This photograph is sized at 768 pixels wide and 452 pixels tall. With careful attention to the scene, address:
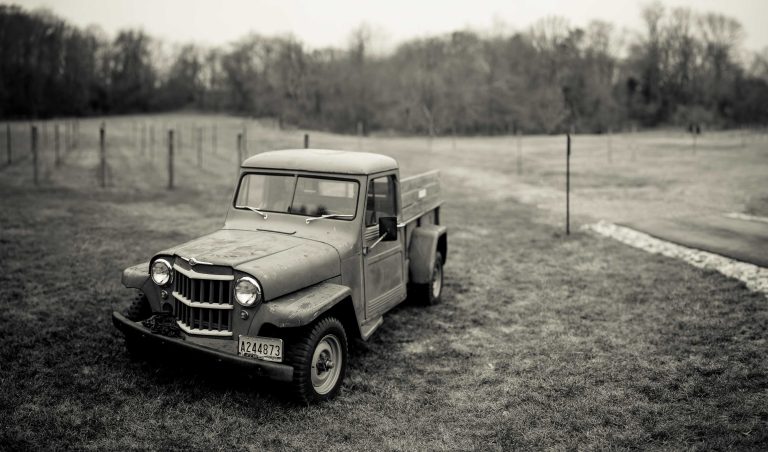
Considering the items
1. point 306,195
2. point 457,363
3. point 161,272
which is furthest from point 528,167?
point 161,272

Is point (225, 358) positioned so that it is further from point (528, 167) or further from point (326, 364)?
point (528, 167)

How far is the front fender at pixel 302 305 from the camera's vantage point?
455 cm

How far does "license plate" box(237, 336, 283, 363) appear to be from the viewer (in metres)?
4.63

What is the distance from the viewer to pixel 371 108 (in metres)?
48.7

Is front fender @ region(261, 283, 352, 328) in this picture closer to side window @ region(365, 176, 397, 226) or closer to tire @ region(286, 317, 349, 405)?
tire @ region(286, 317, 349, 405)

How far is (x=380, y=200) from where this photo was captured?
21.2ft

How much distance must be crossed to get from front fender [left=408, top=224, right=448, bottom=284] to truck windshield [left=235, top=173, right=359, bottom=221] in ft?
6.05

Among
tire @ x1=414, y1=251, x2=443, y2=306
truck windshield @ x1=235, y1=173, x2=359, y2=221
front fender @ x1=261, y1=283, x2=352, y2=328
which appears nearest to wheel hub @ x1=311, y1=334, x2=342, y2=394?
front fender @ x1=261, y1=283, x2=352, y2=328

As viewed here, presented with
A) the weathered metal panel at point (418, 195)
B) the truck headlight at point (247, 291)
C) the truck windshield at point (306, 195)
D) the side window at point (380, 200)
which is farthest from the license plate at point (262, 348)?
the weathered metal panel at point (418, 195)

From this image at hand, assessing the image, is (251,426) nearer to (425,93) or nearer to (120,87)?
(425,93)

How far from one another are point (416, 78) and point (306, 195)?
1500 inches

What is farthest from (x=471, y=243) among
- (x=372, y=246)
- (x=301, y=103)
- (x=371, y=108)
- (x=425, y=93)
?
(x=371, y=108)

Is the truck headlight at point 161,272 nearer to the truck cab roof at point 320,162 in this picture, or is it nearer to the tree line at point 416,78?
the truck cab roof at point 320,162

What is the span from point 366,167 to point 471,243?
276 inches
